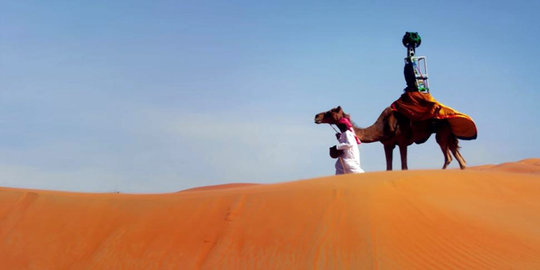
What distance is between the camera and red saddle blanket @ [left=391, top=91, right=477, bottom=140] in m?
15.7

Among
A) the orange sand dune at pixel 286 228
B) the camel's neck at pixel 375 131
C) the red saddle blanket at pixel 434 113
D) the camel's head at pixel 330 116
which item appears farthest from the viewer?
the camel's neck at pixel 375 131

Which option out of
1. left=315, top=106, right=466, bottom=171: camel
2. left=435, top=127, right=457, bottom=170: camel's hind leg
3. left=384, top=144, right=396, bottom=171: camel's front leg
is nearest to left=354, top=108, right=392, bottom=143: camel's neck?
left=315, top=106, right=466, bottom=171: camel

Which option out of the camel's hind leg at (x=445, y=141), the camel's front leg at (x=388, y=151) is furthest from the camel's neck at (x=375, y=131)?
the camel's hind leg at (x=445, y=141)

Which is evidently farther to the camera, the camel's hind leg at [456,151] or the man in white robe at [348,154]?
the camel's hind leg at [456,151]

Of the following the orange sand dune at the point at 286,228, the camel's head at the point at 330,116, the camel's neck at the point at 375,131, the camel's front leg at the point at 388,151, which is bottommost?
the orange sand dune at the point at 286,228

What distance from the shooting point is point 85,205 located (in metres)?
9.39

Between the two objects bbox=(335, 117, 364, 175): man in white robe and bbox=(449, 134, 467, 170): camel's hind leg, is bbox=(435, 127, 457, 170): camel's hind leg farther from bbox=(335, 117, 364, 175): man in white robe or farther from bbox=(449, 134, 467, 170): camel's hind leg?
bbox=(335, 117, 364, 175): man in white robe

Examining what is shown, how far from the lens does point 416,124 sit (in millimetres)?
16031

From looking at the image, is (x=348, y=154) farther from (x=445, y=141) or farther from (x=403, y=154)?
(x=445, y=141)

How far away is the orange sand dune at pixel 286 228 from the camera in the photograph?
7.46 metres

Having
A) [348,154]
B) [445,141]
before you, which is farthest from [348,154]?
[445,141]

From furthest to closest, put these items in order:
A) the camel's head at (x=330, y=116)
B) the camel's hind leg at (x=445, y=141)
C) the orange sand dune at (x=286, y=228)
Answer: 1. the camel's hind leg at (x=445, y=141)
2. the camel's head at (x=330, y=116)
3. the orange sand dune at (x=286, y=228)

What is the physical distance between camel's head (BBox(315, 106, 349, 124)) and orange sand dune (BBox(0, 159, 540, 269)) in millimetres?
3877

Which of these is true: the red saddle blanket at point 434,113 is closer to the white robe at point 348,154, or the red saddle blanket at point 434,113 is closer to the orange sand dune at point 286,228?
the white robe at point 348,154
